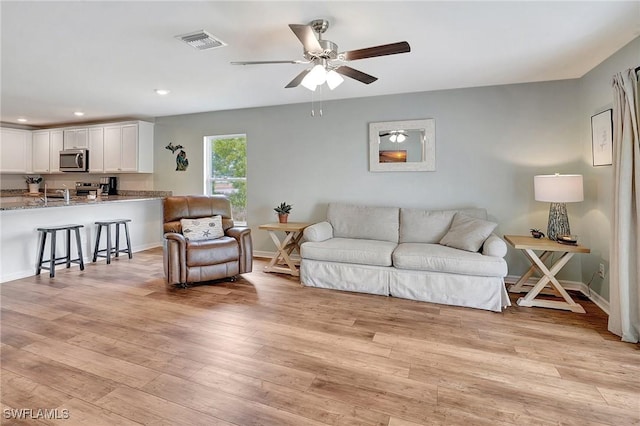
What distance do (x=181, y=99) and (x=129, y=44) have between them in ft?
6.17

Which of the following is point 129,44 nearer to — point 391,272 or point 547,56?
point 391,272

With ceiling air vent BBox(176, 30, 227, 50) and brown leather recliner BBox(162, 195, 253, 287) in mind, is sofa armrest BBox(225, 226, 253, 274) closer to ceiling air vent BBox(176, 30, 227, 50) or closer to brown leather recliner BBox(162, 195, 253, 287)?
brown leather recliner BBox(162, 195, 253, 287)

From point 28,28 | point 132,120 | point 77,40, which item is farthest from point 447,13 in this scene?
point 132,120

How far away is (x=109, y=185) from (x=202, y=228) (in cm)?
352

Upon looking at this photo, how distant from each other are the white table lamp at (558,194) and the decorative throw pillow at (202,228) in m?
3.70

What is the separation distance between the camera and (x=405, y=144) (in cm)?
426

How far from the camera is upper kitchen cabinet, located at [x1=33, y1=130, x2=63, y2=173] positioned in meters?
6.46

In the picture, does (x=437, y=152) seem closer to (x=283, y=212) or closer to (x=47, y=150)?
(x=283, y=212)

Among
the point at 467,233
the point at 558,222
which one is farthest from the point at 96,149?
the point at 558,222

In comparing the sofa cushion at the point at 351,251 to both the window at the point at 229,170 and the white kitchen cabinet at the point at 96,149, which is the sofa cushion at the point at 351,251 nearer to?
the window at the point at 229,170

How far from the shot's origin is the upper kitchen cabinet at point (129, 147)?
5711 mm

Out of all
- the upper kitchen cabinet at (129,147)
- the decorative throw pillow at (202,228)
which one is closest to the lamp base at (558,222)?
the decorative throw pillow at (202,228)

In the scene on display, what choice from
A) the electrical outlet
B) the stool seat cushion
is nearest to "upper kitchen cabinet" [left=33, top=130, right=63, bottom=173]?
the stool seat cushion

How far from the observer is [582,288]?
355 cm
